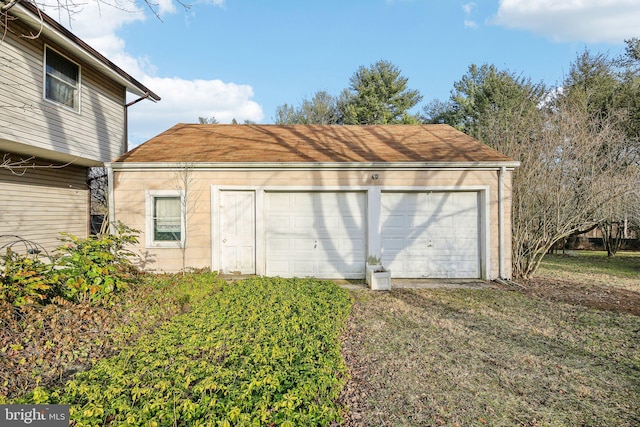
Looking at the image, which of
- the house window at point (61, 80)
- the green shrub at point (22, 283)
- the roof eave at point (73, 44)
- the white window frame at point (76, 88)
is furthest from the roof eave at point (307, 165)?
the green shrub at point (22, 283)

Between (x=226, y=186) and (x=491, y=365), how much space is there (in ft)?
22.0

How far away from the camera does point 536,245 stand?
834 cm

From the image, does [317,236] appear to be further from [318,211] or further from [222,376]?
[222,376]

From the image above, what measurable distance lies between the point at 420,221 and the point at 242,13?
8.22m

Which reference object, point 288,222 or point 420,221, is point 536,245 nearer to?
point 420,221

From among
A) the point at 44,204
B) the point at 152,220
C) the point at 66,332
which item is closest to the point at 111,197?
the point at 152,220

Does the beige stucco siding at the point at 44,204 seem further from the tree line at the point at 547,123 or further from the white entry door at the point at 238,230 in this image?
the tree line at the point at 547,123

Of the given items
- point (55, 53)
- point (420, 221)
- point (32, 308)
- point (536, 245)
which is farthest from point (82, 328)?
point (536, 245)

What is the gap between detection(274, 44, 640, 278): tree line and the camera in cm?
838

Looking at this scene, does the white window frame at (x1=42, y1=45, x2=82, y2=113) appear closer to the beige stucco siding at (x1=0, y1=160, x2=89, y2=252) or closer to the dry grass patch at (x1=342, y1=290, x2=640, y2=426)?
the beige stucco siding at (x1=0, y1=160, x2=89, y2=252)

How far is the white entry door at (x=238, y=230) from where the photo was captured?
8.19 metres

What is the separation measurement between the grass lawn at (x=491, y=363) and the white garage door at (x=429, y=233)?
6.25ft

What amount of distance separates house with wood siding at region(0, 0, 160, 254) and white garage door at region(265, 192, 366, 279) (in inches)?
184

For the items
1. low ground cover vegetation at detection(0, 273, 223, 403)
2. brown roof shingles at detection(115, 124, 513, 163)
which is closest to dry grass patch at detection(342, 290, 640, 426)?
low ground cover vegetation at detection(0, 273, 223, 403)
